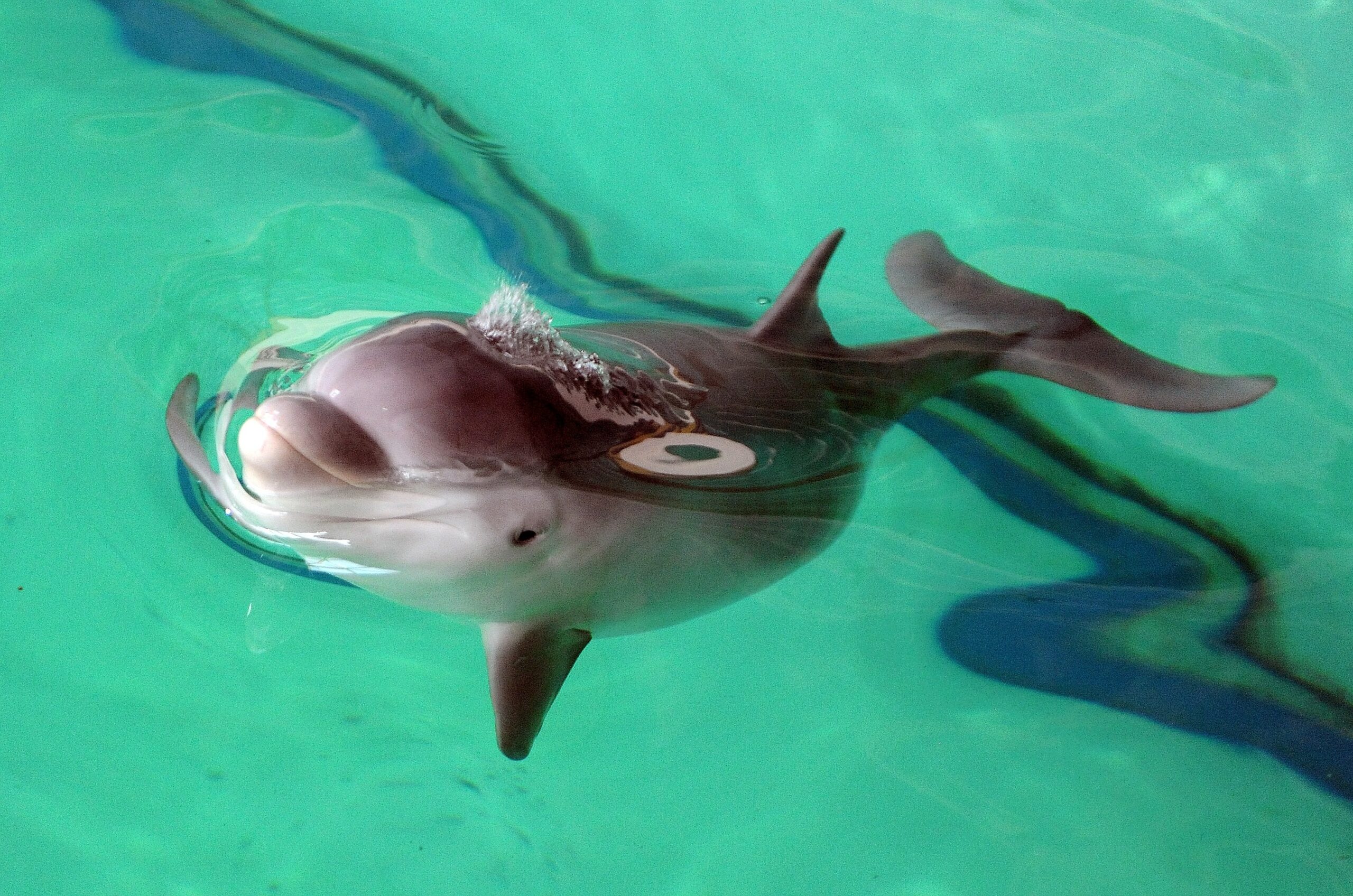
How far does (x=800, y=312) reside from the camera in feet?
10.0

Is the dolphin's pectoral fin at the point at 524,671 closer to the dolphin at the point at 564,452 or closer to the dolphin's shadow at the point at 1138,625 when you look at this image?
the dolphin at the point at 564,452

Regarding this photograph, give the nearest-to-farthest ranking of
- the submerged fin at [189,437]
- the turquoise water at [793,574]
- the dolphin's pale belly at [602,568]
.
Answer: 1. the dolphin's pale belly at [602,568]
2. the submerged fin at [189,437]
3. the turquoise water at [793,574]

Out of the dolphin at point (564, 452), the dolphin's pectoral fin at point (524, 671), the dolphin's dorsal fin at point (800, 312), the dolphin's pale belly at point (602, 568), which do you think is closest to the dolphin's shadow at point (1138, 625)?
the dolphin at point (564, 452)

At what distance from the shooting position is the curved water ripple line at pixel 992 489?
3.52 m

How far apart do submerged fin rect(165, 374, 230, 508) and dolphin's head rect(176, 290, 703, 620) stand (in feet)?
1.16

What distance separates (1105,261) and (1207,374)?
1005 mm

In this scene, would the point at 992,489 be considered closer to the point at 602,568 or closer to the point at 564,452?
the point at 602,568

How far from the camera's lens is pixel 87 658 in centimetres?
305

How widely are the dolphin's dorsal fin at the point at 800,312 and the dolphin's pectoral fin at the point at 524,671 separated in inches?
41.1

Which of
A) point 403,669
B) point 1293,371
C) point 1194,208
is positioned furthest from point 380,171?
point 1293,371

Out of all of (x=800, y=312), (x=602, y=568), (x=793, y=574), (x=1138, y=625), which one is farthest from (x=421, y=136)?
(x=1138, y=625)

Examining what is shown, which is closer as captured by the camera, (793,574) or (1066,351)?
(793,574)

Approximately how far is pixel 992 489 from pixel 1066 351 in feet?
1.85

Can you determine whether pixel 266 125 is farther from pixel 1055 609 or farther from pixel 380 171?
pixel 1055 609
